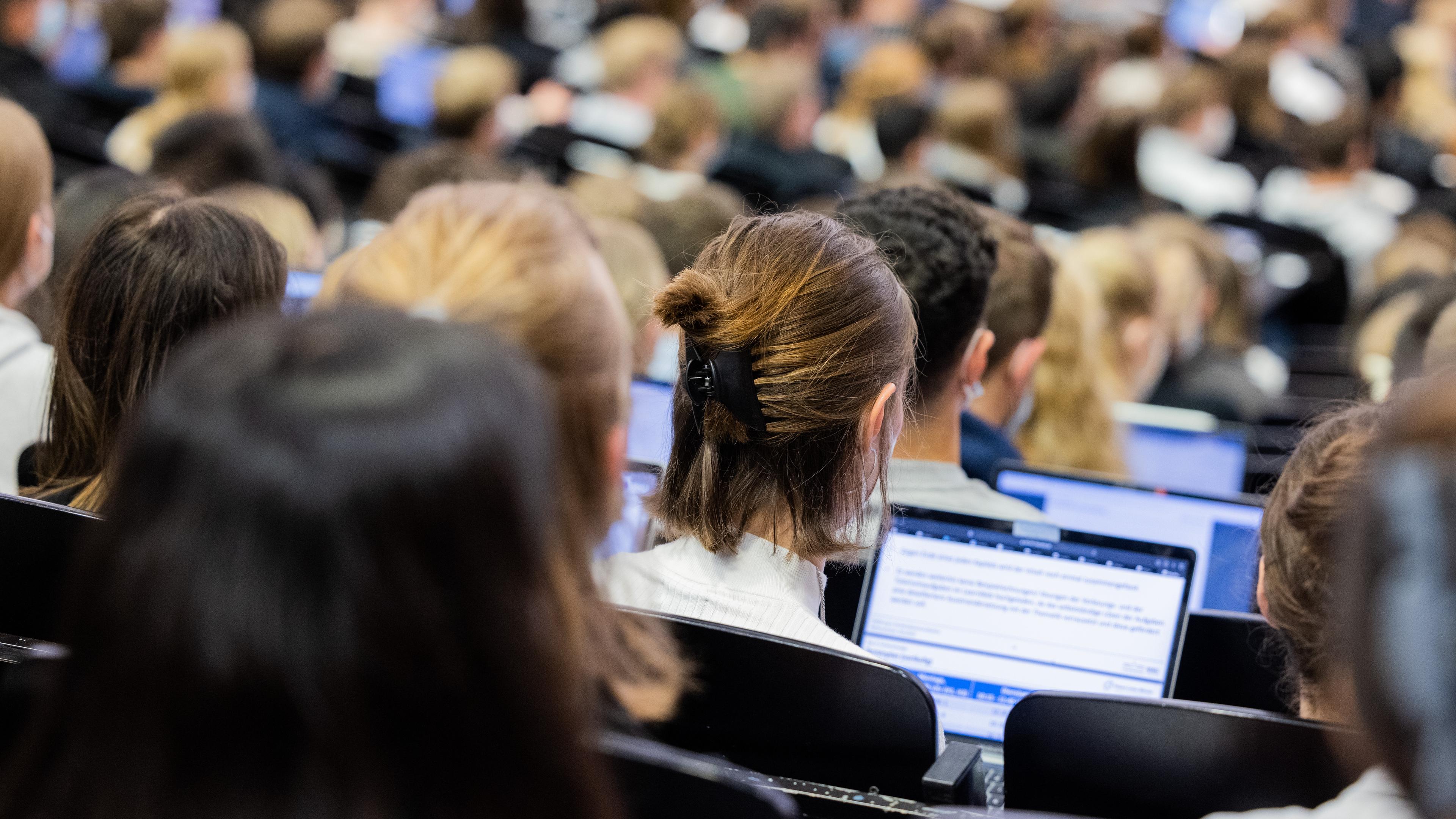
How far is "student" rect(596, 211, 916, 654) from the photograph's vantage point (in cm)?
153

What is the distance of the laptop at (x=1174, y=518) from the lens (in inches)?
86.2

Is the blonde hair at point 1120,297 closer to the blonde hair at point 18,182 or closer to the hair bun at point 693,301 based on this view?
the hair bun at point 693,301

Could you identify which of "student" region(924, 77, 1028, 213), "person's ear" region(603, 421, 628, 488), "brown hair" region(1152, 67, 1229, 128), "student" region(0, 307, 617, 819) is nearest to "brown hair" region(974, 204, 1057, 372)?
"person's ear" region(603, 421, 628, 488)

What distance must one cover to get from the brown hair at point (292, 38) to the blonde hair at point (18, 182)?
3737 millimetres

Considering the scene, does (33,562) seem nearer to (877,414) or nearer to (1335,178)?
(877,414)

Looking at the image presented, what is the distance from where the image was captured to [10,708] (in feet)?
3.81

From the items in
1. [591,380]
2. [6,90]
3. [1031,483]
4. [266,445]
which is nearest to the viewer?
[266,445]

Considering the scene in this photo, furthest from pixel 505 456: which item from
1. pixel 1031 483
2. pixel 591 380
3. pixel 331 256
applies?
pixel 331 256

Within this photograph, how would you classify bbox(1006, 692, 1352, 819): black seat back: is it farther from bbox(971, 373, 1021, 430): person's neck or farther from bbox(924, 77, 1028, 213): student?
bbox(924, 77, 1028, 213): student

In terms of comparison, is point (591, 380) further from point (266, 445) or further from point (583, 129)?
point (583, 129)

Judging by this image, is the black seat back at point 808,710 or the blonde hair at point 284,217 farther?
the blonde hair at point 284,217

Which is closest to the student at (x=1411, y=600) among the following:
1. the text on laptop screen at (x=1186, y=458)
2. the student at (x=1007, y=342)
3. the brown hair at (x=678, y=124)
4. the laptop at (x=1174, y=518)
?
the laptop at (x=1174, y=518)

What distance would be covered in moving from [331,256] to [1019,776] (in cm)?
331

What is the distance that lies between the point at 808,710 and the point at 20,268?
5.73 ft
